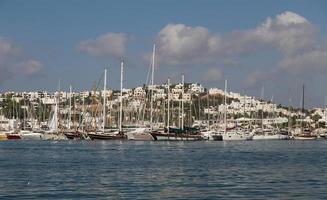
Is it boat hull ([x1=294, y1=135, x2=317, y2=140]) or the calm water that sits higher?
boat hull ([x1=294, y1=135, x2=317, y2=140])

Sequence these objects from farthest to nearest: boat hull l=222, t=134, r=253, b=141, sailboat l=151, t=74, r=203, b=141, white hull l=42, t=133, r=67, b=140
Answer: white hull l=42, t=133, r=67, b=140 → boat hull l=222, t=134, r=253, b=141 → sailboat l=151, t=74, r=203, b=141

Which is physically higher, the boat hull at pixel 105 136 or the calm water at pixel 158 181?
the boat hull at pixel 105 136

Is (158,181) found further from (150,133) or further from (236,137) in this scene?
(236,137)

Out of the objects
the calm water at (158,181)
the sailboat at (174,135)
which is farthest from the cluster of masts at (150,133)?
the calm water at (158,181)

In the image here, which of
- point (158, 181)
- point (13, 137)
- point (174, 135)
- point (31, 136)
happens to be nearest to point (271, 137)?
point (174, 135)

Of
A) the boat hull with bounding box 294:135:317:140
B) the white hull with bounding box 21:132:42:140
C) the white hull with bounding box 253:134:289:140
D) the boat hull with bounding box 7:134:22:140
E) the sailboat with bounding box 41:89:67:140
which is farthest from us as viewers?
the boat hull with bounding box 294:135:317:140

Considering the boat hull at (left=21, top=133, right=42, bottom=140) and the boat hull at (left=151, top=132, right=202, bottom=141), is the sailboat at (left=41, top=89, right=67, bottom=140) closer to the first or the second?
the boat hull at (left=21, top=133, right=42, bottom=140)

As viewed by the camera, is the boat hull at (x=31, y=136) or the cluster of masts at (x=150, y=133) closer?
the cluster of masts at (x=150, y=133)

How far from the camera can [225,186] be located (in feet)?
124

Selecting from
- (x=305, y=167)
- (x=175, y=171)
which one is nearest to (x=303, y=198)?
(x=175, y=171)

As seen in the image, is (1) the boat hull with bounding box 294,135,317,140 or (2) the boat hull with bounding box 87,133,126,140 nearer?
(2) the boat hull with bounding box 87,133,126,140

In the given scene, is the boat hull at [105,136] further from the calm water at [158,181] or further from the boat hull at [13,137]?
the calm water at [158,181]

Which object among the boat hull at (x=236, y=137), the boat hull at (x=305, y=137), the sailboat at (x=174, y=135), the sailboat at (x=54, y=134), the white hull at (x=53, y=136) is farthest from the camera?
the boat hull at (x=305, y=137)

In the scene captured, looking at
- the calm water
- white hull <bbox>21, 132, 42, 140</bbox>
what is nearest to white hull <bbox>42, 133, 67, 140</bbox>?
white hull <bbox>21, 132, 42, 140</bbox>
